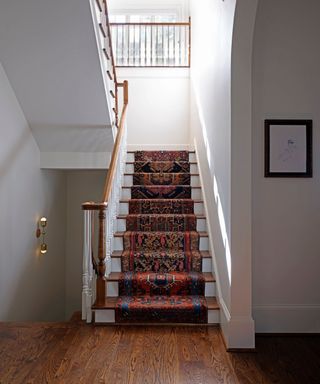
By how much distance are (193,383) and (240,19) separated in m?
2.42

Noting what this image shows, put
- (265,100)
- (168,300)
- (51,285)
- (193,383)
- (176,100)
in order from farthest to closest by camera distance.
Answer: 1. (176,100)
2. (51,285)
3. (168,300)
4. (265,100)
5. (193,383)

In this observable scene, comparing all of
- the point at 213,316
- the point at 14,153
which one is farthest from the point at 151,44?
the point at 213,316

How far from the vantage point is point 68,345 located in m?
2.59

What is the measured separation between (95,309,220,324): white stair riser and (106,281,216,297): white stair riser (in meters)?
0.26

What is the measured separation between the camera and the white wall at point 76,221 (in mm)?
5566

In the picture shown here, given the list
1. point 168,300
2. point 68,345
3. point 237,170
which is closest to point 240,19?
point 237,170

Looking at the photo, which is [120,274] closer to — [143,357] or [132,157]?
[143,357]

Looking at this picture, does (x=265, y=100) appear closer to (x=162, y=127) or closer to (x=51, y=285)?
(x=162, y=127)

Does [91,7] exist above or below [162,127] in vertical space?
above

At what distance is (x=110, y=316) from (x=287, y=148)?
2052 mm

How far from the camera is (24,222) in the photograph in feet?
13.5

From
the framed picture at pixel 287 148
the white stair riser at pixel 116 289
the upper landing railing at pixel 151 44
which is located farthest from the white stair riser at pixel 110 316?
the upper landing railing at pixel 151 44

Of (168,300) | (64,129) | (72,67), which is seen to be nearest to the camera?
(168,300)

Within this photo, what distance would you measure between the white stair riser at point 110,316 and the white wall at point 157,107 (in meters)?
3.71
